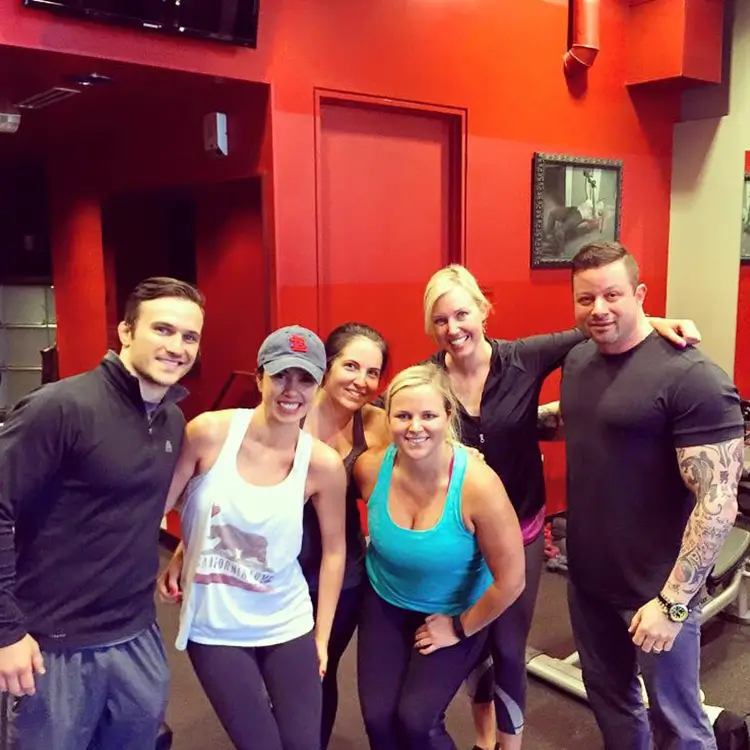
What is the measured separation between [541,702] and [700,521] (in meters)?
1.36

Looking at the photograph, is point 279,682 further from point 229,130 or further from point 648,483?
point 229,130

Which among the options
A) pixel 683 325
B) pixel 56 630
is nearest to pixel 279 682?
pixel 56 630

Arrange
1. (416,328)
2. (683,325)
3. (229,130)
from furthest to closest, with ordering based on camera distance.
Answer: (416,328) < (229,130) < (683,325)

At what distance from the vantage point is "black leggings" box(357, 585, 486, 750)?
1.91 m

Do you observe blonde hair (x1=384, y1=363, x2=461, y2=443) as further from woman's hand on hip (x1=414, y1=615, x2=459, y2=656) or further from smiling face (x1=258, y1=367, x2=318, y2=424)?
woman's hand on hip (x1=414, y1=615, x2=459, y2=656)

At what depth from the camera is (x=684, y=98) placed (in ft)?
16.6

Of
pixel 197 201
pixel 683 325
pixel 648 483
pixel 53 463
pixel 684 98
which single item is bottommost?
pixel 648 483

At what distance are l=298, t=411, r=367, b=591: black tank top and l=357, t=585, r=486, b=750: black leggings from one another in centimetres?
12

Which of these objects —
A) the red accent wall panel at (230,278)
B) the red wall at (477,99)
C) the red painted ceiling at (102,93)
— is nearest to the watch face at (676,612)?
the red wall at (477,99)

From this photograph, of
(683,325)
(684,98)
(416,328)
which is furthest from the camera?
(684,98)

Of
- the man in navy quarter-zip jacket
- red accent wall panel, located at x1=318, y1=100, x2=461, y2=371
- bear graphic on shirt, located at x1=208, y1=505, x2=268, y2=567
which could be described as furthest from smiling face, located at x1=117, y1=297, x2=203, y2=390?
red accent wall panel, located at x1=318, y1=100, x2=461, y2=371

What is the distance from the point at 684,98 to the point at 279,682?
4.61 m

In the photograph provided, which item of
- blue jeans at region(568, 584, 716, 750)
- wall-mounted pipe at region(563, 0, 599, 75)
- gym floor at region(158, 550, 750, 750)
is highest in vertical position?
wall-mounted pipe at region(563, 0, 599, 75)

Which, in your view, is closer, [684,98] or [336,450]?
[336,450]
